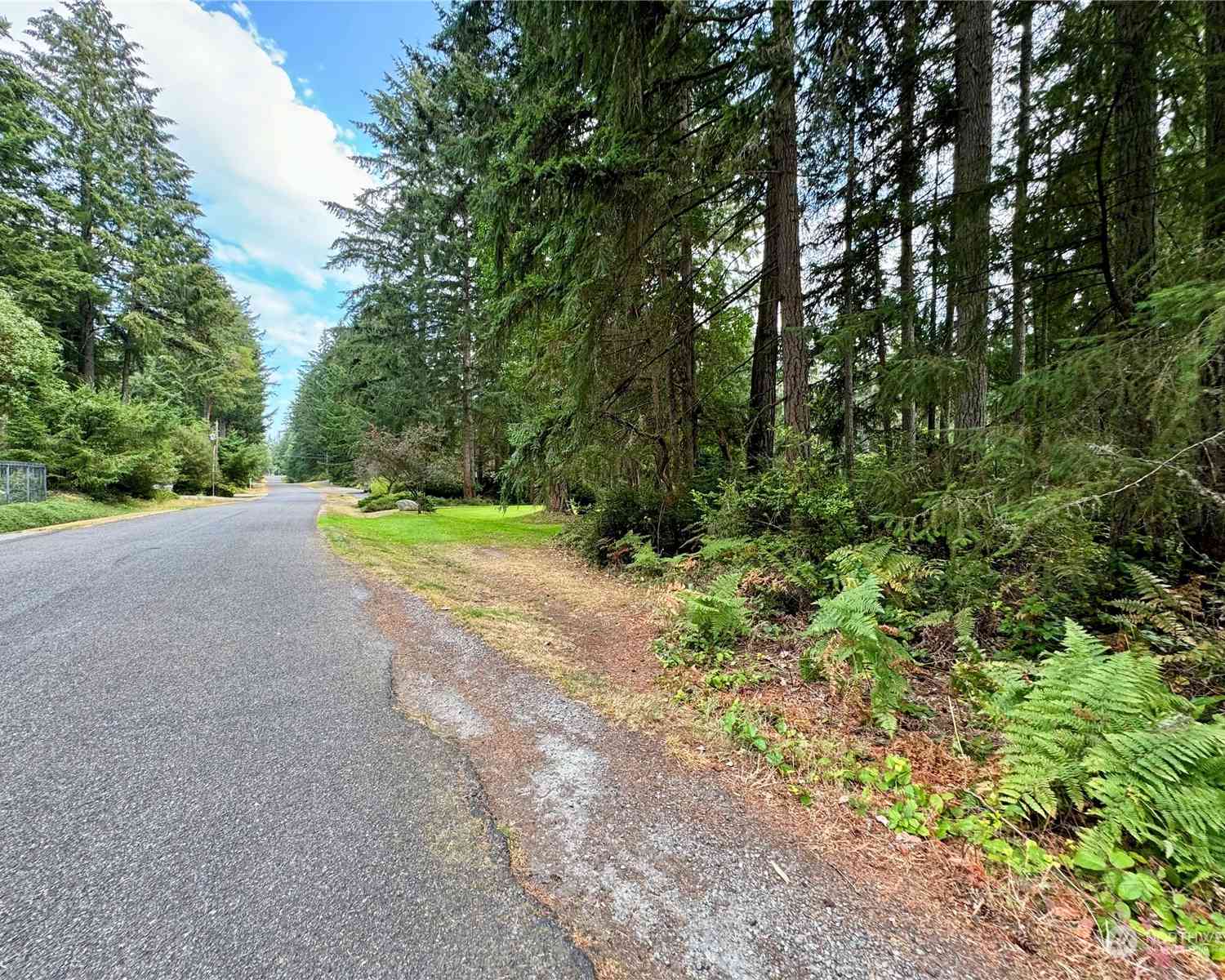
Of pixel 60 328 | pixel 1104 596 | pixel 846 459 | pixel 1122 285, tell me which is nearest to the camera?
pixel 1104 596

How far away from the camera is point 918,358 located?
13.9ft

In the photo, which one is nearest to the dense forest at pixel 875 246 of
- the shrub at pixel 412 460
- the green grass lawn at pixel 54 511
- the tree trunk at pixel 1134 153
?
the tree trunk at pixel 1134 153

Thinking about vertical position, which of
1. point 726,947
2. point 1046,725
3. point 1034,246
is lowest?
point 726,947

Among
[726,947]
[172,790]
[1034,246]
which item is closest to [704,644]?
Result: [726,947]

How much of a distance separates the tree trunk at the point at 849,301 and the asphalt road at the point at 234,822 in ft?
14.9

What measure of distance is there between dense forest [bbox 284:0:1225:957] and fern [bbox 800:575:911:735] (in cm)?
2

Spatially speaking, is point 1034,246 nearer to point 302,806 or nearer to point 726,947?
point 726,947

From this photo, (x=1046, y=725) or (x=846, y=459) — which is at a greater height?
(x=846, y=459)

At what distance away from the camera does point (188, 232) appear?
22.9 meters

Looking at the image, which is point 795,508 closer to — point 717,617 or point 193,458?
point 717,617

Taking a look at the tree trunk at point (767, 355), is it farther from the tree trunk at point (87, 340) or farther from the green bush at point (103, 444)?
the tree trunk at point (87, 340)

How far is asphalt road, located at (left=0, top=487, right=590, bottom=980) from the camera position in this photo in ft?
4.59

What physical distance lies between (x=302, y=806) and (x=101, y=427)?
747 inches

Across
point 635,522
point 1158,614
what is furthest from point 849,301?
point 1158,614
